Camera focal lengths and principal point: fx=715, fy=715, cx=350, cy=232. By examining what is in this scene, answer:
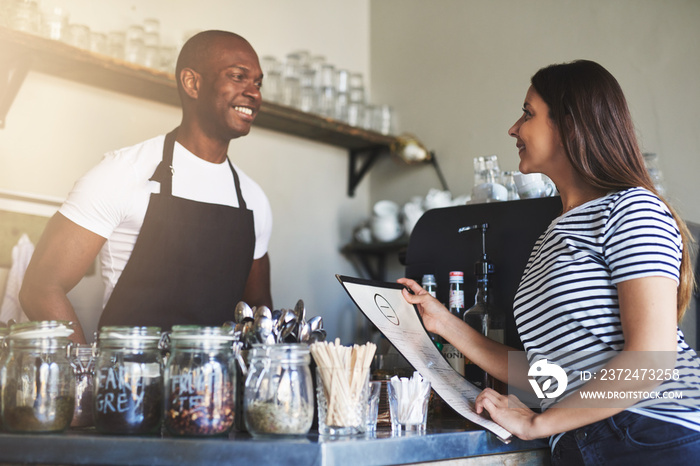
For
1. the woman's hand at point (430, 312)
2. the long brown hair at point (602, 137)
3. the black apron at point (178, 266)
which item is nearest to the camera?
the long brown hair at point (602, 137)

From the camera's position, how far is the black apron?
2.17 m

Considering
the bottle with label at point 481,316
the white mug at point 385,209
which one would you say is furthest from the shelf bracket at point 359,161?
the bottle with label at point 481,316

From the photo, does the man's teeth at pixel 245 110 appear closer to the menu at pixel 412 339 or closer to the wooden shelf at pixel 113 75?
the wooden shelf at pixel 113 75

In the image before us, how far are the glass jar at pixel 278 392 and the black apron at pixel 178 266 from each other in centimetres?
121

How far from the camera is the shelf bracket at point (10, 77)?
2.35m

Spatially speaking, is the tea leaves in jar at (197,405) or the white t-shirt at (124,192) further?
the white t-shirt at (124,192)

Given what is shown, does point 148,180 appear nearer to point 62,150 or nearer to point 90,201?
point 90,201

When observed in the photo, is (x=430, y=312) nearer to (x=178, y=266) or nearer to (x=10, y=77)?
(x=178, y=266)

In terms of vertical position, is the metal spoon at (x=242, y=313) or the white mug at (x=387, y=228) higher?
the white mug at (x=387, y=228)

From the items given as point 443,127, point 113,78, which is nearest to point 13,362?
point 113,78

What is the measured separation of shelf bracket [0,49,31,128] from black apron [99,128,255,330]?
533 millimetres

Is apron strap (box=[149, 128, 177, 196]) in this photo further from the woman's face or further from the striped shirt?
the striped shirt

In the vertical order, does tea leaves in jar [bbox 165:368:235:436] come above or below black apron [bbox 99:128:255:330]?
below

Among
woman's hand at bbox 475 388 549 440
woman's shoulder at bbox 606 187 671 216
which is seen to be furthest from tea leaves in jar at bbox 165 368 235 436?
woman's shoulder at bbox 606 187 671 216
